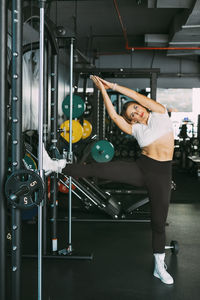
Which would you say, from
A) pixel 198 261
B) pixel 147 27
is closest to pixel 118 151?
pixel 147 27

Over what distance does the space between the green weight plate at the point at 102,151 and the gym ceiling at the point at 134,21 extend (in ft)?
5.69

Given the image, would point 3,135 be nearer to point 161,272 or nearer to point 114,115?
point 114,115

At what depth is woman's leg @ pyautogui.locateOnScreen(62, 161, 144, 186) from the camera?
9.68ft

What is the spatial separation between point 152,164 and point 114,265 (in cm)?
101

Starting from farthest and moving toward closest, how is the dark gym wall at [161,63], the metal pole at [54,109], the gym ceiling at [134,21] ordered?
the dark gym wall at [161,63]
the gym ceiling at [134,21]
the metal pole at [54,109]

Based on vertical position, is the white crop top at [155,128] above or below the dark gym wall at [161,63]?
below

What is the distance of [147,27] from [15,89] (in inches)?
268

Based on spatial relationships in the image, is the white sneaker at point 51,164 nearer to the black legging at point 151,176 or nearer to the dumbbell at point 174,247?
the black legging at point 151,176

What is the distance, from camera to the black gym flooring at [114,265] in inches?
105

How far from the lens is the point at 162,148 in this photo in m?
Result: 2.87

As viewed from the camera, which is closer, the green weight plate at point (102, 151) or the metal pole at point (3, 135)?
the metal pole at point (3, 135)

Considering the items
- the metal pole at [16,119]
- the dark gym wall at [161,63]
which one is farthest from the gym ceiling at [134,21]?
the metal pole at [16,119]

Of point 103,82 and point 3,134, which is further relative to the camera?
point 103,82

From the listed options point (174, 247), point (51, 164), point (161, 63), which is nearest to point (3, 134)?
point (51, 164)
